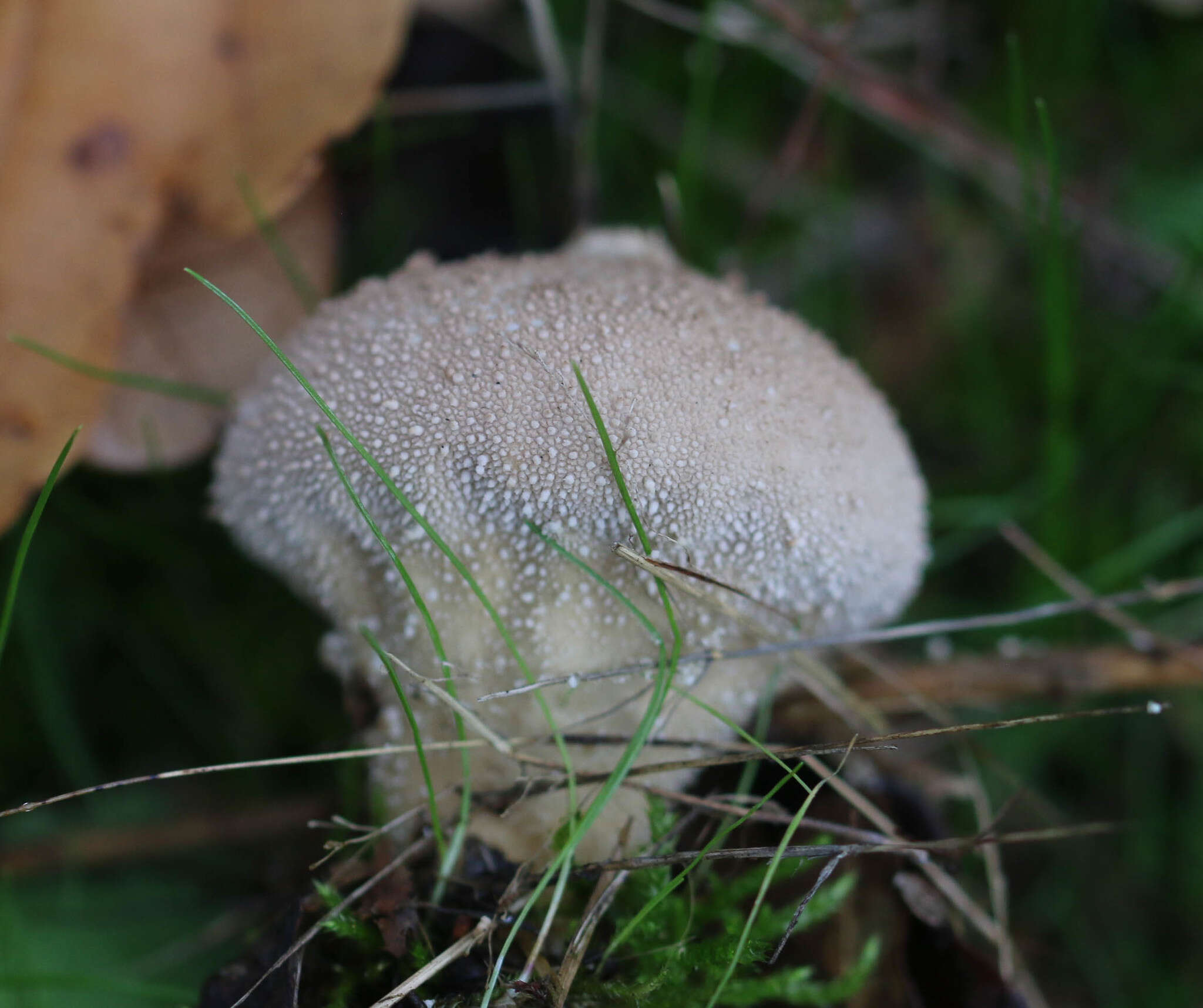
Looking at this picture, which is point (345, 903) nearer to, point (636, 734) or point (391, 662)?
point (391, 662)

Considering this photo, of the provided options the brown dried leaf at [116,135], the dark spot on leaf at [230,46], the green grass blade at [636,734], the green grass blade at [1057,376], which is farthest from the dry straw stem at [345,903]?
the green grass blade at [1057,376]

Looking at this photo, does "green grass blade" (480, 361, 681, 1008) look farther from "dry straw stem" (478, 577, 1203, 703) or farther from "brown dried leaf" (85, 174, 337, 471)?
"brown dried leaf" (85, 174, 337, 471)

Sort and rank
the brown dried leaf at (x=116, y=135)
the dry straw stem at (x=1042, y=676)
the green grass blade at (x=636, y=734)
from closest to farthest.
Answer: the green grass blade at (x=636, y=734) < the brown dried leaf at (x=116, y=135) < the dry straw stem at (x=1042, y=676)

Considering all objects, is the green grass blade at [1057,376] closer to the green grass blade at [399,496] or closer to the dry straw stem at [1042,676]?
the dry straw stem at [1042,676]

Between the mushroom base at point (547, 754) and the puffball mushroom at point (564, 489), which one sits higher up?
the puffball mushroom at point (564, 489)

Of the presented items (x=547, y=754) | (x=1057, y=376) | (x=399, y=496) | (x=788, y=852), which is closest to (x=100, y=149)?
(x=399, y=496)

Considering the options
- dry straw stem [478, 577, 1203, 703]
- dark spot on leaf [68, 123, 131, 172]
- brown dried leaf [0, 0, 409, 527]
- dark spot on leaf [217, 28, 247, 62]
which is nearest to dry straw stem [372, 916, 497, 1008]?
dry straw stem [478, 577, 1203, 703]
